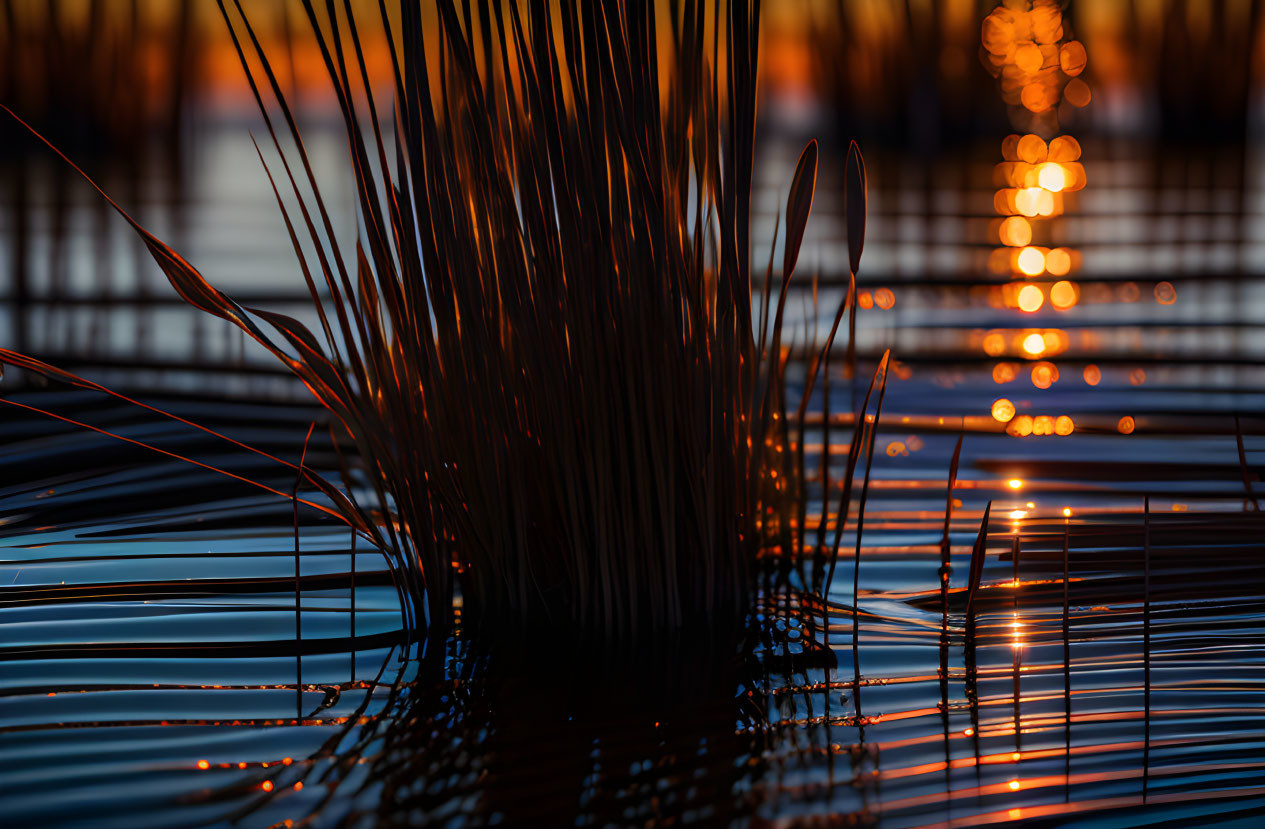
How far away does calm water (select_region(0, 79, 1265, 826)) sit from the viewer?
78cm

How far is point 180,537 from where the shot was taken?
143 centimetres

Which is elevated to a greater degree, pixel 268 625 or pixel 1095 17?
pixel 1095 17

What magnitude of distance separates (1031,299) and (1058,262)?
0.36 metres

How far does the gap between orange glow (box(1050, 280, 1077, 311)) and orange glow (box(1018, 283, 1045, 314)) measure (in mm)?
34

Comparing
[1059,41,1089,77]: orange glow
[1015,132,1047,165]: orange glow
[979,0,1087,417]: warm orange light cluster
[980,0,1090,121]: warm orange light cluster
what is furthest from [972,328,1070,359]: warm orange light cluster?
[1059,41,1089,77]: orange glow

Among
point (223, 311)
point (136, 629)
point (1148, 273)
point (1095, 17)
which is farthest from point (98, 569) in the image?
point (1095, 17)

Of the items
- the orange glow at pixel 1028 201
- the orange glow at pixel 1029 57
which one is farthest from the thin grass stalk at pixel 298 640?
the orange glow at pixel 1029 57

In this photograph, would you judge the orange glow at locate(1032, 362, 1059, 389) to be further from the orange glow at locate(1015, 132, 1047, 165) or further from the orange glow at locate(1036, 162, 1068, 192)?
the orange glow at locate(1015, 132, 1047, 165)

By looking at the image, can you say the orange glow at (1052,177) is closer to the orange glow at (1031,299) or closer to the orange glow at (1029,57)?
the orange glow at (1029,57)

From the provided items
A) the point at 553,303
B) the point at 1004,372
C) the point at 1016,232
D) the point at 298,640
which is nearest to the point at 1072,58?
the point at 1016,232

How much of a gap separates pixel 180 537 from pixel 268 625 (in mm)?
405

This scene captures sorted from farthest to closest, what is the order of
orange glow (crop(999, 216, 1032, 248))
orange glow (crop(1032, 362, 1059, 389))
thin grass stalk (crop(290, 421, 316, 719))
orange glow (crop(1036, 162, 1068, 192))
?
orange glow (crop(1036, 162, 1068, 192)), orange glow (crop(999, 216, 1032, 248)), orange glow (crop(1032, 362, 1059, 389)), thin grass stalk (crop(290, 421, 316, 719))

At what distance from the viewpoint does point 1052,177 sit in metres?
4.18

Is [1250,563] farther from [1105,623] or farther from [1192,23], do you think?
[1192,23]
